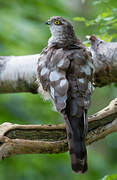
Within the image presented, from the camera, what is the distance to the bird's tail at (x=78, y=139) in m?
3.61

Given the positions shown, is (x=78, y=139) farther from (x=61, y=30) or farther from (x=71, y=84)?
(x=61, y=30)

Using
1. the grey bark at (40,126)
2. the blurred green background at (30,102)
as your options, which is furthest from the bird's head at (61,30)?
the blurred green background at (30,102)

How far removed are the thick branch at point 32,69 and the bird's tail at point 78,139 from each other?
3.01 ft

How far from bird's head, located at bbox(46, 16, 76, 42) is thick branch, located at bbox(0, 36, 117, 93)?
13.2 inches

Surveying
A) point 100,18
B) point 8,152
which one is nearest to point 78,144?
point 8,152

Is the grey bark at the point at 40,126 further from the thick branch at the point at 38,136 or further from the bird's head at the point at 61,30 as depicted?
the bird's head at the point at 61,30

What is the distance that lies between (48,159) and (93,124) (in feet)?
9.18

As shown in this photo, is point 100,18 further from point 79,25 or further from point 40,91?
point 79,25

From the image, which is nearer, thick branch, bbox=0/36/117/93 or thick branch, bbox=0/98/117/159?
thick branch, bbox=0/98/117/159

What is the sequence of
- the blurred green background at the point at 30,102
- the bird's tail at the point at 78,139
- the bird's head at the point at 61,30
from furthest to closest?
1. the blurred green background at the point at 30,102
2. the bird's head at the point at 61,30
3. the bird's tail at the point at 78,139

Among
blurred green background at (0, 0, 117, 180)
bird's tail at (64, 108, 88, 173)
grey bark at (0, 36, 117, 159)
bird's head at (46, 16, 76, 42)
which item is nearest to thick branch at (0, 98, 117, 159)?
grey bark at (0, 36, 117, 159)

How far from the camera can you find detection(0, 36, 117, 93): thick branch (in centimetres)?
465

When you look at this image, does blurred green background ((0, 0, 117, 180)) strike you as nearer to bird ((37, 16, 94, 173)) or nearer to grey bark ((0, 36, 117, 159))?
grey bark ((0, 36, 117, 159))

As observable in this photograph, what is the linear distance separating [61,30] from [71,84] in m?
1.10
